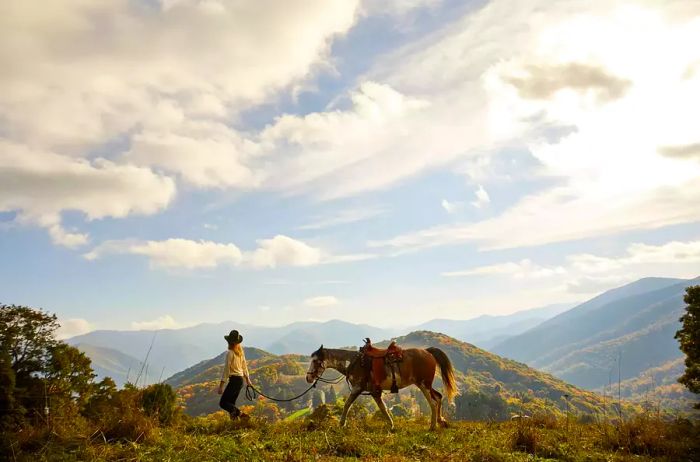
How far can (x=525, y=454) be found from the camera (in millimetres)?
9648

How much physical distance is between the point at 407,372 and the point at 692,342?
947cm

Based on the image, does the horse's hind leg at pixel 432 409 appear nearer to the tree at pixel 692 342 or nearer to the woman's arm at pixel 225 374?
the woman's arm at pixel 225 374

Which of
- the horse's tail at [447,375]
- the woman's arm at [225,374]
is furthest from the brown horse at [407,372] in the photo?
the woman's arm at [225,374]

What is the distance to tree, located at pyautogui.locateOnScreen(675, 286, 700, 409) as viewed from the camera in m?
12.9

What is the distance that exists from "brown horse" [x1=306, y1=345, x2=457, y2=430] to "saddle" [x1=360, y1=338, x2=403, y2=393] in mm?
109

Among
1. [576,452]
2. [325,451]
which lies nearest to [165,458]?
[325,451]

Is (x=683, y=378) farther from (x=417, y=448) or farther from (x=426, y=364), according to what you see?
(x=417, y=448)

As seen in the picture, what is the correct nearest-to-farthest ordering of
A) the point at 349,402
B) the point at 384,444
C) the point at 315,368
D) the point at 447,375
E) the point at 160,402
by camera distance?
1. the point at 384,444
2. the point at 349,402
3. the point at 160,402
4. the point at 447,375
5. the point at 315,368

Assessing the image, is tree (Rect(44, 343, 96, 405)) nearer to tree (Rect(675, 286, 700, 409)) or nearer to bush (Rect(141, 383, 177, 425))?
bush (Rect(141, 383, 177, 425))

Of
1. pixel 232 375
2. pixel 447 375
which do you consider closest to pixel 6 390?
pixel 232 375

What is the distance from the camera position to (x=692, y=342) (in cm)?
1376

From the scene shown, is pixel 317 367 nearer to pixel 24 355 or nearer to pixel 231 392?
pixel 231 392

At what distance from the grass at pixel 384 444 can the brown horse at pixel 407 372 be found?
3.42 ft

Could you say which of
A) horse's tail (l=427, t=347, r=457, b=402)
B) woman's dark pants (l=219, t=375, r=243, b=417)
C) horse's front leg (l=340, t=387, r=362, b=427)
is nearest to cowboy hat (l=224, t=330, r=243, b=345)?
woman's dark pants (l=219, t=375, r=243, b=417)
